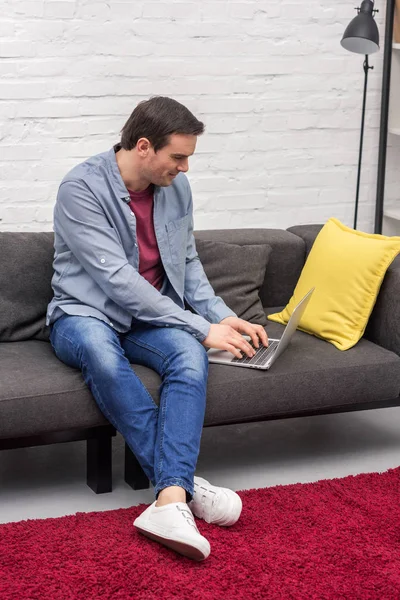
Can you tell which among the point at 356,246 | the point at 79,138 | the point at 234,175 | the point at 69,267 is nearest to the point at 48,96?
the point at 79,138

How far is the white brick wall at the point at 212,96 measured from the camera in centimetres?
377

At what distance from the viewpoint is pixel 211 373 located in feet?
9.35

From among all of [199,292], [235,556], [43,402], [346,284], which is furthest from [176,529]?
[346,284]

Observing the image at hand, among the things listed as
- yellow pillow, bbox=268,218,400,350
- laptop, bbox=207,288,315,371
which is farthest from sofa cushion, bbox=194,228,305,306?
laptop, bbox=207,288,315,371

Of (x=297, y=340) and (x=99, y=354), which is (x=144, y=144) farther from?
(x=297, y=340)

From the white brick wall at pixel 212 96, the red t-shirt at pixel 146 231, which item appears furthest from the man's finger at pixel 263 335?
the white brick wall at pixel 212 96

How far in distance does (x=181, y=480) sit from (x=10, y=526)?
1.61ft

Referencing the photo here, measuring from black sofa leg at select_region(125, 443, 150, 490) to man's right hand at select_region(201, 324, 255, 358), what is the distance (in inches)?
16.1

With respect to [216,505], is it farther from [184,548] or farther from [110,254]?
[110,254]

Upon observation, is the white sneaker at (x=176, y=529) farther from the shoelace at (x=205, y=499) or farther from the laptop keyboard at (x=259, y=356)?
the laptop keyboard at (x=259, y=356)

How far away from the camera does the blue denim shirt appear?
9.19 ft

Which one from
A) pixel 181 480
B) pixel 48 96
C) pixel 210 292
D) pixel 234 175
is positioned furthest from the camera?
pixel 234 175

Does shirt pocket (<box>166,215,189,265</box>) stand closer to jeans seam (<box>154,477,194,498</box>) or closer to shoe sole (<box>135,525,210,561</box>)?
jeans seam (<box>154,477,194,498</box>)

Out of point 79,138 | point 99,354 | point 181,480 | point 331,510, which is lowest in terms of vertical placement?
point 331,510
